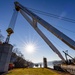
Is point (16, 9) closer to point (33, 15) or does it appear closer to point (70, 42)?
point (33, 15)

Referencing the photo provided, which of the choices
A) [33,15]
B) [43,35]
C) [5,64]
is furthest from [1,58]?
[43,35]

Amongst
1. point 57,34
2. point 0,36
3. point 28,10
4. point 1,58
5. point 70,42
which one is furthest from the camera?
point 0,36

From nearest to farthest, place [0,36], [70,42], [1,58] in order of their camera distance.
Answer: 1. [1,58]
2. [70,42]
3. [0,36]

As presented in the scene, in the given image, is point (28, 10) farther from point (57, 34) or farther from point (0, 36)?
point (0, 36)

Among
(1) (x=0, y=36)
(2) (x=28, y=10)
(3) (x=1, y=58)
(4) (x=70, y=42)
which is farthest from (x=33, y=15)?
(1) (x=0, y=36)

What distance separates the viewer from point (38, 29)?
19938 mm

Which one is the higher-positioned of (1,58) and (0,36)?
(0,36)

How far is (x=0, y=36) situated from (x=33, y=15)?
2488 centimetres

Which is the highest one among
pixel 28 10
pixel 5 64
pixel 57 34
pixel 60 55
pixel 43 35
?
pixel 28 10

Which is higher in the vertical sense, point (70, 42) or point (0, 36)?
point (0, 36)

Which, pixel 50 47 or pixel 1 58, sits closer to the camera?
pixel 1 58

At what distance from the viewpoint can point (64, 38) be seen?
11.0 m

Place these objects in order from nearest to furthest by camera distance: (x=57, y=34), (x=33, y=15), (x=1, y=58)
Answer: (x=1, y=58), (x=57, y=34), (x=33, y=15)

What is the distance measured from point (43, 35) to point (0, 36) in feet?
73.0
